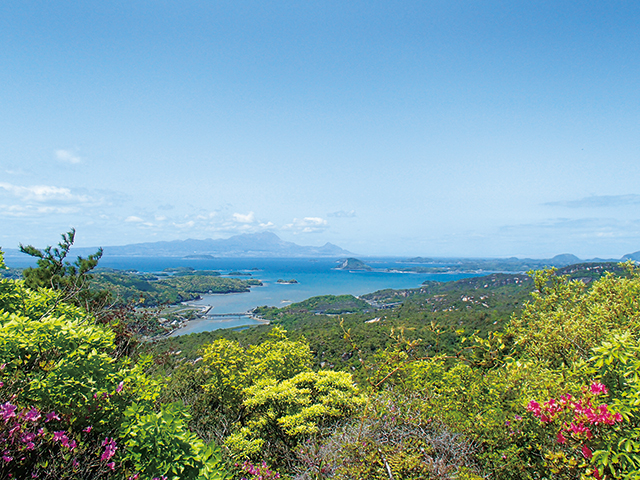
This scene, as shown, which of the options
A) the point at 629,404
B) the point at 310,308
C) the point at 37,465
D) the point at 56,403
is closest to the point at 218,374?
the point at 56,403

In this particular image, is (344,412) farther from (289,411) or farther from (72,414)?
(72,414)

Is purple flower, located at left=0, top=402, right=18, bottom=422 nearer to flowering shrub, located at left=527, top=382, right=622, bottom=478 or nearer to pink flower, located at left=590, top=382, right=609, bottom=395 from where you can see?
flowering shrub, located at left=527, top=382, right=622, bottom=478

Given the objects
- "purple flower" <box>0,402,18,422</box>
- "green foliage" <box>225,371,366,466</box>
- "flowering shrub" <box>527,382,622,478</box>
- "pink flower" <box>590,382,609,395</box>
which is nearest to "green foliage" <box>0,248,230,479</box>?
"purple flower" <box>0,402,18,422</box>

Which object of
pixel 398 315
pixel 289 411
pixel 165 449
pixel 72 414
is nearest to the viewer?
pixel 165 449

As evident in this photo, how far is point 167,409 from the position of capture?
372 cm

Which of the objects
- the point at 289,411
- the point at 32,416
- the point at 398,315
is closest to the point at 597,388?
the point at 32,416

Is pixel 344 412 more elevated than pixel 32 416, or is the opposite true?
pixel 32 416

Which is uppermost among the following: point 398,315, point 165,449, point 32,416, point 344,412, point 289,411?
point 32,416

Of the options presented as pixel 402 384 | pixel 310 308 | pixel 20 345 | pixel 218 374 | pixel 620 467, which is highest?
pixel 20 345

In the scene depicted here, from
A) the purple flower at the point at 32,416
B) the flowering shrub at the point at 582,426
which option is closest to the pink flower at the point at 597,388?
the flowering shrub at the point at 582,426

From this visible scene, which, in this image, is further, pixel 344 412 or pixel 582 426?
pixel 344 412

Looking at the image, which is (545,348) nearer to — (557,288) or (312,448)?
(557,288)

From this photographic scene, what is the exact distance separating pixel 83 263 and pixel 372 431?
58.0 feet

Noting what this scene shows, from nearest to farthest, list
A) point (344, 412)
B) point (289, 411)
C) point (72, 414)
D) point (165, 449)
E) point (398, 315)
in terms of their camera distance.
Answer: point (165, 449)
point (72, 414)
point (289, 411)
point (344, 412)
point (398, 315)
